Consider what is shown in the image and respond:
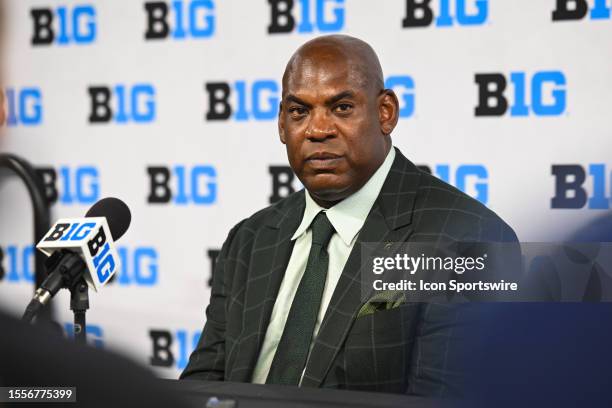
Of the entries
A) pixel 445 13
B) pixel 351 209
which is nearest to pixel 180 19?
pixel 445 13

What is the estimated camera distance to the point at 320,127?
2.30 m

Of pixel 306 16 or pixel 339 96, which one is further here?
pixel 306 16

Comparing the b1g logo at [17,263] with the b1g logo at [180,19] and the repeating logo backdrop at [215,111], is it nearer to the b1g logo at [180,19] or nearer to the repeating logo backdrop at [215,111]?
the repeating logo backdrop at [215,111]

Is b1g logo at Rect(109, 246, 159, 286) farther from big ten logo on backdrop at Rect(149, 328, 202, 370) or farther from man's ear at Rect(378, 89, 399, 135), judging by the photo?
man's ear at Rect(378, 89, 399, 135)

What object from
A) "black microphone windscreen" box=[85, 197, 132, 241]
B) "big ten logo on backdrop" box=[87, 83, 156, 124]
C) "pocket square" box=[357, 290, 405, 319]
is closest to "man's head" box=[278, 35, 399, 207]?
"pocket square" box=[357, 290, 405, 319]

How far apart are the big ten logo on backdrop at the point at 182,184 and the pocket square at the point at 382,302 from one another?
5.11 feet

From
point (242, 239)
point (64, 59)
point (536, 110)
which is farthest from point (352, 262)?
point (64, 59)

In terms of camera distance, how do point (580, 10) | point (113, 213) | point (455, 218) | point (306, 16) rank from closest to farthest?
point (113, 213) → point (455, 218) → point (580, 10) → point (306, 16)

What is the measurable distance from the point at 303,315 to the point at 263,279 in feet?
0.56

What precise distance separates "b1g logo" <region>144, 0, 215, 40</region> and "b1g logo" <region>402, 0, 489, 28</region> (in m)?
0.82

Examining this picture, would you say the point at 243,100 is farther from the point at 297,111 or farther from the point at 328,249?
the point at 328,249

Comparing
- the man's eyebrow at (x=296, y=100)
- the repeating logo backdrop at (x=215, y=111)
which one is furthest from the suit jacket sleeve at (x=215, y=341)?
the repeating logo backdrop at (x=215, y=111)

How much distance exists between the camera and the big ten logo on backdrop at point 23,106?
A: 12.8 feet

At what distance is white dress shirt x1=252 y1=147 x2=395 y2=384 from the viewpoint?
2.24 meters
